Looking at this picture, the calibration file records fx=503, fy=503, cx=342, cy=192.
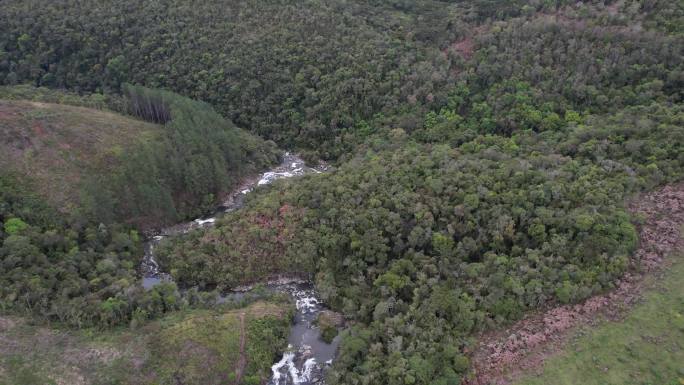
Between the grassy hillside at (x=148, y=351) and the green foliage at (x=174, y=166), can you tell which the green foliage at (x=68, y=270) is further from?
the green foliage at (x=174, y=166)

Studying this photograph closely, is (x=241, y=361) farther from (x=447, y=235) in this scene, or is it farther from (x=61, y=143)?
(x=61, y=143)

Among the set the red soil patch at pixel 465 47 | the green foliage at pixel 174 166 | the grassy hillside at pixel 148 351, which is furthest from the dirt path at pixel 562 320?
the green foliage at pixel 174 166

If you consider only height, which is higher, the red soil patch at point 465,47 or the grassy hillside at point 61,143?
the red soil patch at point 465,47

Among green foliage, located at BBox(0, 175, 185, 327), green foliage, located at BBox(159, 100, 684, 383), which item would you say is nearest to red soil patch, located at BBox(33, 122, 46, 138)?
green foliage, located at BBox(0, 175, 185, 327)

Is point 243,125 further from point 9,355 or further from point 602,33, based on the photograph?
point 602,33

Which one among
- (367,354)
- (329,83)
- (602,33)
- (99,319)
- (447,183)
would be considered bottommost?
(367,354)

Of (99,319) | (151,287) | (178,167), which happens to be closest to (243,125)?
(178,167)
